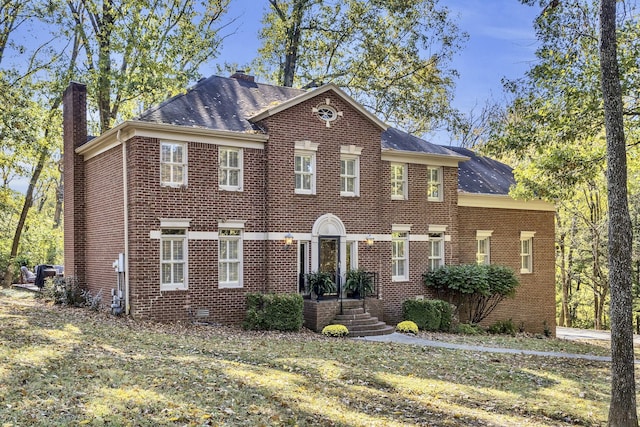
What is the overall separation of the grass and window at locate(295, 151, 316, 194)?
5.79 metres

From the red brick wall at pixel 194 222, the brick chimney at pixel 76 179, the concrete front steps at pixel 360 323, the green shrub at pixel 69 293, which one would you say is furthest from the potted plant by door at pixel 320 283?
the brick chimney at pixel 76 179

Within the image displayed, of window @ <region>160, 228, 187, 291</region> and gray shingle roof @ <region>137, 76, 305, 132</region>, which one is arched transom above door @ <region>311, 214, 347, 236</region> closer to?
gray shingle roof @ <region>137, 76, 305, 132</region>

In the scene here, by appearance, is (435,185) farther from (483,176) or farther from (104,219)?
(104,219)

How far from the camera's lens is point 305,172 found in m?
19.7

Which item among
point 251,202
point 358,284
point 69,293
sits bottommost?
point 69,293

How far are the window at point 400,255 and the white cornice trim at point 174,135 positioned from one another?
6.19m

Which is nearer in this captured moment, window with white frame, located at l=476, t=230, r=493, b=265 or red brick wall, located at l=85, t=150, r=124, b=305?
red brick wall, located at l=85, t=150, r=124, b=305

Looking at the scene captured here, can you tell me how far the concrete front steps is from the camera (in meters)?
18.4

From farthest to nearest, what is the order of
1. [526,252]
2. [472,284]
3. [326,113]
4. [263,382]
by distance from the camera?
[526,252]
[472,284]
[326,113]
[263,382]

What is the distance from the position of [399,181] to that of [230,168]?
6591 mm

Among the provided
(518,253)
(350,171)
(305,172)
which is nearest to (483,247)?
(518,253)

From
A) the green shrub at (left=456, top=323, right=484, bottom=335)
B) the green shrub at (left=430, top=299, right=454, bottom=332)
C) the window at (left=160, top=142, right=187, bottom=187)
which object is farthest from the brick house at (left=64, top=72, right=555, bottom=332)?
the green shrub at (left=456, top=323, right=484, bottom=335)

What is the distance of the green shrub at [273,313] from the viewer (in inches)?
690

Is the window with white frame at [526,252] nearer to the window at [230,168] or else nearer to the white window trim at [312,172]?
the white window trim at [312,172]
